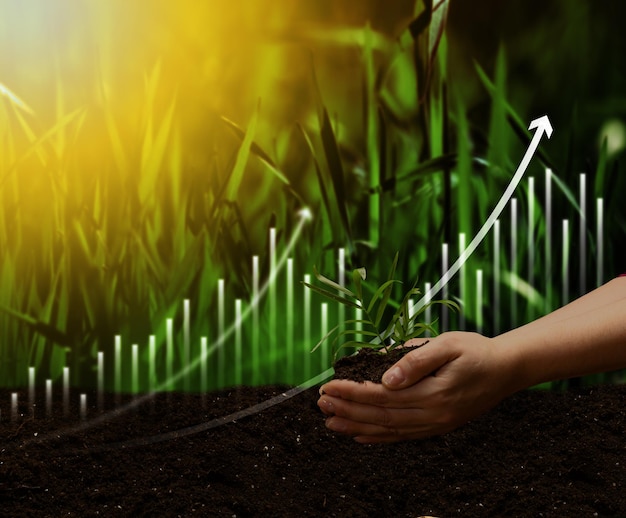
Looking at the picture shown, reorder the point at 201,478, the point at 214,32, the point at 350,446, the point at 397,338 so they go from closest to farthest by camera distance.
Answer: the point at 397,338 → the point at 201,478 → the point at 350,446 → the point at 214,32

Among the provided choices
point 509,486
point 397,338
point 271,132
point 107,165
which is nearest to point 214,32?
point 271,132

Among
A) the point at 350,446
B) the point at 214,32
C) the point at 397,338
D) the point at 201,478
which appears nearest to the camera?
the point at 397,338

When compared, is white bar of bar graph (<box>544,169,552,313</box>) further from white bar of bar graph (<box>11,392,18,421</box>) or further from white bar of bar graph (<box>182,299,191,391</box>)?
white bar of bar graph (<box>11,392,18,421</box>)

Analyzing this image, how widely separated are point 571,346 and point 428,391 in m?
0.32

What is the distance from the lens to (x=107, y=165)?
6.82ft

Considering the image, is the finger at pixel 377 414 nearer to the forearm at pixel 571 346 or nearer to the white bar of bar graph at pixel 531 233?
the forearm at pixel 571 346

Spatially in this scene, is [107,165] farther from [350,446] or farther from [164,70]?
[350,446]

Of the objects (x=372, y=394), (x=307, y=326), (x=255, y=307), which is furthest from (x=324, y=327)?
(x=372, y=394)

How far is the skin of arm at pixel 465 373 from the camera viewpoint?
1361 millimetres

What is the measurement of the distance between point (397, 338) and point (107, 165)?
1.08 m

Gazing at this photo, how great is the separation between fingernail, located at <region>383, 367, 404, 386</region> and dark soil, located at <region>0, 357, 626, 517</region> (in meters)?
0.39

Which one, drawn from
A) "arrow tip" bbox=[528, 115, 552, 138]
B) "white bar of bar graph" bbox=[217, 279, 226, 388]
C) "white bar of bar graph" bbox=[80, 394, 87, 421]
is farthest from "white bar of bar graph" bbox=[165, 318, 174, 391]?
"arrow tip" bbox=[528, 115, 552, 138]

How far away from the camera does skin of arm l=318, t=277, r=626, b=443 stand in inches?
53.6

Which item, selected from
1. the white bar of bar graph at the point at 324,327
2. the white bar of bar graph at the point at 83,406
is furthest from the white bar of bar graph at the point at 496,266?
the white bar of bar graph at the point at 83,406
